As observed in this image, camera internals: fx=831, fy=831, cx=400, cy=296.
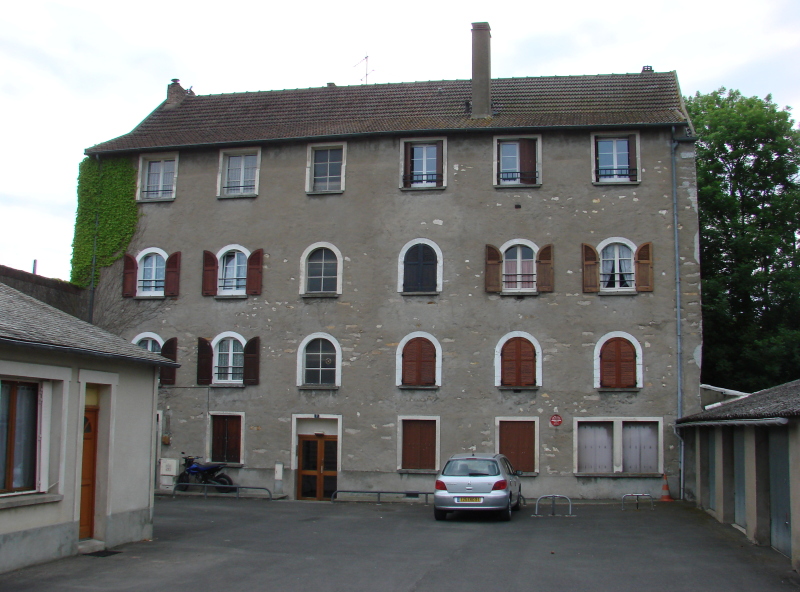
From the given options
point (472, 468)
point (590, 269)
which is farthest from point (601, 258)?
point (472, 468)

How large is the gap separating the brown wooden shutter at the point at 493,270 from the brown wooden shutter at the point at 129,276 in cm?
1160

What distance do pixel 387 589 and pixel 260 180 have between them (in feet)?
Answer: 60.8

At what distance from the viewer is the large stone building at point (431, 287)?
2441cm

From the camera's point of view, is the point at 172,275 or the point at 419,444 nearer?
the point at 419,444

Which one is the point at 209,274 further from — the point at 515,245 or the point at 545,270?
the point at 545,270

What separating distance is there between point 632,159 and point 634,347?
18.9 feet

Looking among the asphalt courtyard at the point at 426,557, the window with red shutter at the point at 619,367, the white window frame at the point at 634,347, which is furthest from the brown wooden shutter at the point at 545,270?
the asphalt courtyard at the point at 426,557

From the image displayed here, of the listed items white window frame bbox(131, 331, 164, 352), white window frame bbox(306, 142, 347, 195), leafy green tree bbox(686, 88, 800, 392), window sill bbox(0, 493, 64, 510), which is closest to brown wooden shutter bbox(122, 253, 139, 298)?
white window frame bbox(131, 331, 164, 352)

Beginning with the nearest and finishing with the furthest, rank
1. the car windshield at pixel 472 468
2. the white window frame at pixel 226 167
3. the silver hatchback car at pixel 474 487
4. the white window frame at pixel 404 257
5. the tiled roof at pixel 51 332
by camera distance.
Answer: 1. the tiled roof at pixel 51 332
2. the silver hatchback car at pixel 474 487
3. the car windshield at pixel 472 468
4. the white window frame at pixel 404 257
5. the white window frame at pixel 226 167

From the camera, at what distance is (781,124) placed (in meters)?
32.5

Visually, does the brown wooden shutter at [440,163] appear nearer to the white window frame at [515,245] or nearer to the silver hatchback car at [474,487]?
the white window frame at [515,245]

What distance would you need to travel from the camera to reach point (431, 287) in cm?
2558

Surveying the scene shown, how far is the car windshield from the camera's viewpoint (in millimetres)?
18719

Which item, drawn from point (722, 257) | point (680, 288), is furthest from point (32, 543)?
point (722, 257)
